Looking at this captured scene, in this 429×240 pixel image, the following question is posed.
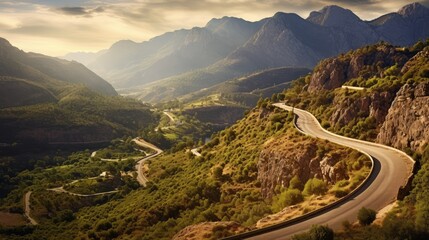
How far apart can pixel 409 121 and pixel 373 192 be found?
49.9 ft

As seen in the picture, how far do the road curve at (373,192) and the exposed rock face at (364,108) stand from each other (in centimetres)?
1045

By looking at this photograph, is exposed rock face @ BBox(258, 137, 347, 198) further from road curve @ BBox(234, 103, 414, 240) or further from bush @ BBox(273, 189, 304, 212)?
bush @ BBox(273, 189, 304, 212)

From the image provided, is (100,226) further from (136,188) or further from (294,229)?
(294,229)

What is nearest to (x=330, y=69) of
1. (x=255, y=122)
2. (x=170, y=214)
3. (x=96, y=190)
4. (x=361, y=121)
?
(x=255, y=122)

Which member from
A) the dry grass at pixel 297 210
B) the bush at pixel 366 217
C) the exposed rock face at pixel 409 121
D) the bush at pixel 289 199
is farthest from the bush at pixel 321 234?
the exposed rock face at pixel 409 121

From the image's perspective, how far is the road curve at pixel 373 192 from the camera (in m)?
33.0

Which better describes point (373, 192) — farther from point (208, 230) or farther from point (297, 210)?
point (208, 230)

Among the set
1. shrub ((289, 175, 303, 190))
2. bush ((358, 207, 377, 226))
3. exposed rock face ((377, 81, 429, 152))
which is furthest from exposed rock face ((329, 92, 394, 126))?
bush ((358, 207, 377, 226))

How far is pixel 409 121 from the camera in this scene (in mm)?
48250

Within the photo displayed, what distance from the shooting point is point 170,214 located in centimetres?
6912

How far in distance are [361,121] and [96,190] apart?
99.0 m

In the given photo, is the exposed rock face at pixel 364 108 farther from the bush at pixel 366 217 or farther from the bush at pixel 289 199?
the bush at pixel 366 217

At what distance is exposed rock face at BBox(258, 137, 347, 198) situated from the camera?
49.6m

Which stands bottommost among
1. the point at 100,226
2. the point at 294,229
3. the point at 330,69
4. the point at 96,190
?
the point at 96,190
